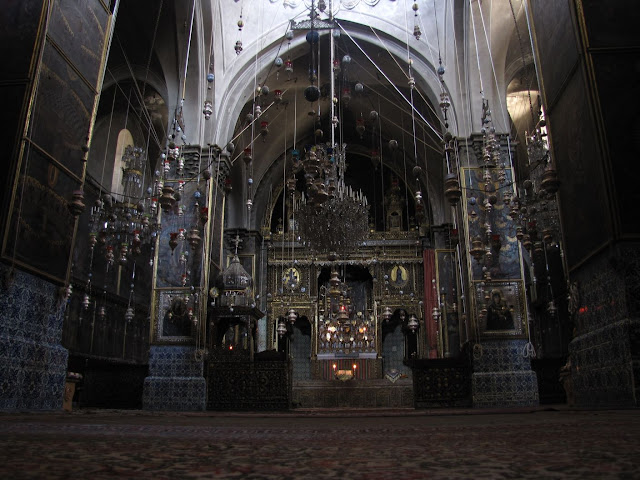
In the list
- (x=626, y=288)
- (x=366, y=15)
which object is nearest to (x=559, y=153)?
(x=626, y=288)

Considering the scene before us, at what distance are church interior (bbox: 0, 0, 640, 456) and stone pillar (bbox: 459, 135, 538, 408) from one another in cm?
4

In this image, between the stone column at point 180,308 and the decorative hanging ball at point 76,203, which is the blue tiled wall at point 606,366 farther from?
the stone column at point 180,308

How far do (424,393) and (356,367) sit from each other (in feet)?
21.4

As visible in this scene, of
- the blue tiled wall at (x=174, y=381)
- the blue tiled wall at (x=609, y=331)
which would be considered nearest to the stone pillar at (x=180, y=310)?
the blue tiled wall at (x=174, y=381)

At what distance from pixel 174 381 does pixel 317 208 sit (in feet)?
14.1

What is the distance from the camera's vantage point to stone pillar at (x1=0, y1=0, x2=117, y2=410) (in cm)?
461

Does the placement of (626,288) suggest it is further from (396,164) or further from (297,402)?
(396,164)

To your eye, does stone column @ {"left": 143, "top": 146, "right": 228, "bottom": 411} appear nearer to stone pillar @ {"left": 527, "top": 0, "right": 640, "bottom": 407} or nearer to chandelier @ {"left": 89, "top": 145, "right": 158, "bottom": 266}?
chandelier @ {"left": 89, "top": 145, "right": 158, "bottom": 266}

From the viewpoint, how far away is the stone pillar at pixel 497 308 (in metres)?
9.14

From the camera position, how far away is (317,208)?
25.5 ft

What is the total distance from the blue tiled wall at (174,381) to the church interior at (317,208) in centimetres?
4

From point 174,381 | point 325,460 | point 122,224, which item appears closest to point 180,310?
point 174,381

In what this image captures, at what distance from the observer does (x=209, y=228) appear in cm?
1045

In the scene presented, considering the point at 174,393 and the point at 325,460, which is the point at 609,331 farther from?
the point at 174,393
